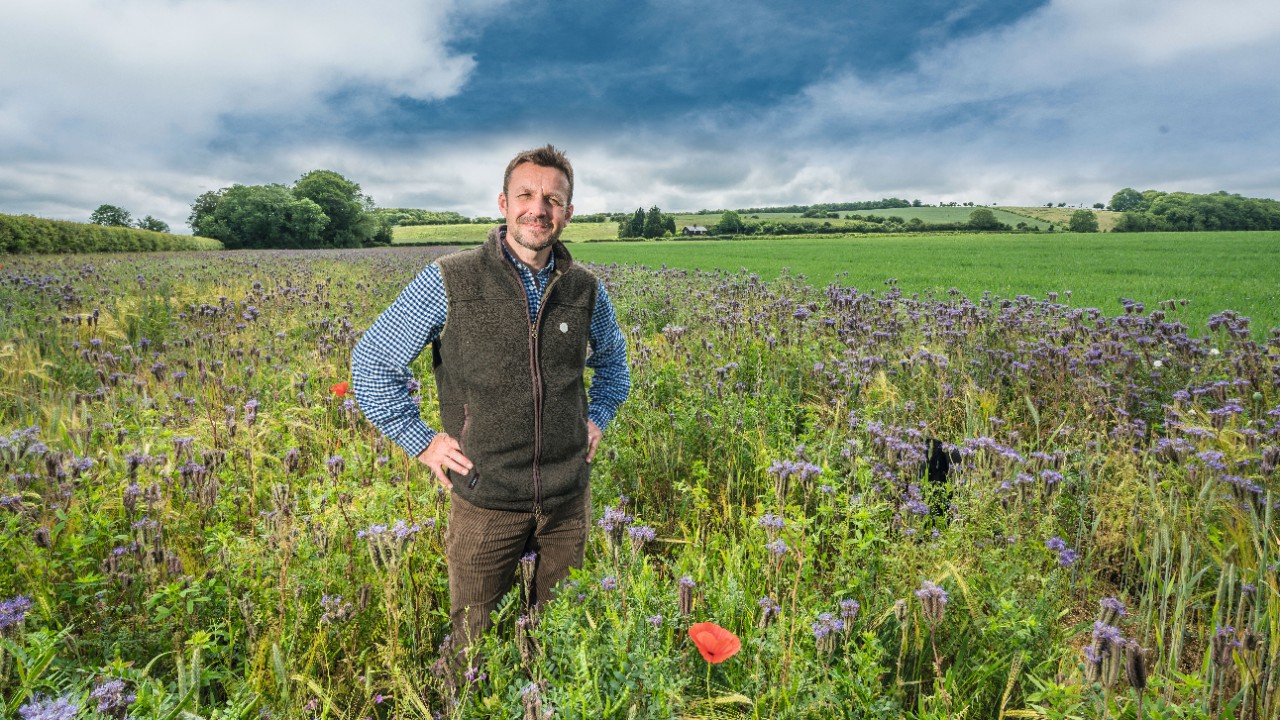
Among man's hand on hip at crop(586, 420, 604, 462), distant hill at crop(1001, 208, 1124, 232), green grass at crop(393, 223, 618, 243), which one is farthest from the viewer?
distant hill at crop(1001, 208, 1124, 232)

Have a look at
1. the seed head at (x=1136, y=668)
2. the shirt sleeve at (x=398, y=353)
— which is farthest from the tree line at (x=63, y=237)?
the seed head at (x=1136, y=668)

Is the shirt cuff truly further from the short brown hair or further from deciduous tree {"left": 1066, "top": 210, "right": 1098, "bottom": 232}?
deciduous tree {"left": 1066, "top": 210, "right": 1098, "bottom": 232}

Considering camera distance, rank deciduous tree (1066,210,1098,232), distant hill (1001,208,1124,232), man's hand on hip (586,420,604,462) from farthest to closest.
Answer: distant hill (1001,208,1124,232) < deciduous tree (1066,210,1098,232) < man's hand on hip (586,420,604,462)

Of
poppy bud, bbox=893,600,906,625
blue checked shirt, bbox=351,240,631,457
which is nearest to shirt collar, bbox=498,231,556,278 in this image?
blue checked shirt, bbox=351,240,631,457

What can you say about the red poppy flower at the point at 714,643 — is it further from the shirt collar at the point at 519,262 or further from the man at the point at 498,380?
the shirt collar at the point at 519,262

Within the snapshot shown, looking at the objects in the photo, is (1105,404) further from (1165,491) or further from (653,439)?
(653,439)

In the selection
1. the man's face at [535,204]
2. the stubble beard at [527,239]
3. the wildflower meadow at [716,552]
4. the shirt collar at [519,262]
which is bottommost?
the wildflower meadow at [716,552]

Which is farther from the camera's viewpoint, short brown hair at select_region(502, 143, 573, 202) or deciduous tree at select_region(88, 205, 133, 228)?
deciduous tree at select_region(88, 205, 133, 228)

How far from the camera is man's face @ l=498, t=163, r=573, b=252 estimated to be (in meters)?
2.20

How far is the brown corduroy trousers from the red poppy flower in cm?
83

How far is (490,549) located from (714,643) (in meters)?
1.02

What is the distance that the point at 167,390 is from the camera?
5266 millimetres

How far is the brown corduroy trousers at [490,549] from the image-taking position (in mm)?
2229

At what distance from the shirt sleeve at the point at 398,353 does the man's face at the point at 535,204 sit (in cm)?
34
